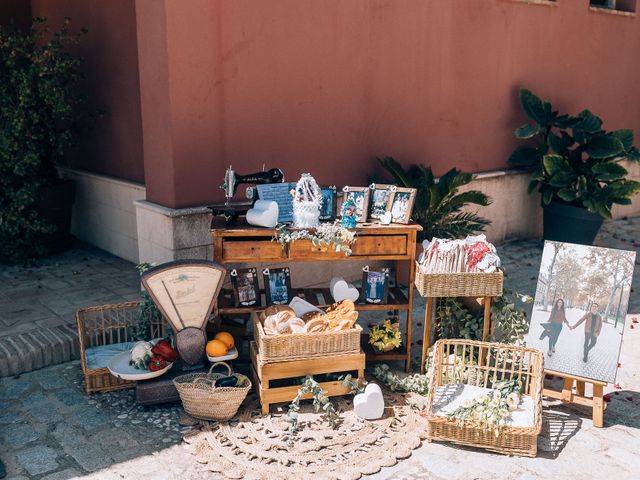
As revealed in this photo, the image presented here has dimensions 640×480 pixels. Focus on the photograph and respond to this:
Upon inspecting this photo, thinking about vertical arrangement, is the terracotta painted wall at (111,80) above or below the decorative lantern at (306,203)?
above

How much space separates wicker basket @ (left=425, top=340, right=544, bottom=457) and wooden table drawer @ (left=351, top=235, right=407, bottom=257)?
0.91m

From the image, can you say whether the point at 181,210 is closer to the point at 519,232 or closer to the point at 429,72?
the point at 429,72

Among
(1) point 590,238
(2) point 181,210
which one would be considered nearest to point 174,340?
(2) point 181,210

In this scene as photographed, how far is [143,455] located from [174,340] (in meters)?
1.00

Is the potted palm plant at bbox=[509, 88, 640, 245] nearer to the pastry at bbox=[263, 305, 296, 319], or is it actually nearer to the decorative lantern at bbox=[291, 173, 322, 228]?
the decorative lantern at bbox=[291, 173, 322, 228]

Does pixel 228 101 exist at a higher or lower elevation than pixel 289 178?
higher

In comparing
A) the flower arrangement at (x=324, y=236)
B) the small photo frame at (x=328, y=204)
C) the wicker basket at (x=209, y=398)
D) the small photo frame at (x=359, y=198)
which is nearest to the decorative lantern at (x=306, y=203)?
the flower arrangement at (x=324, y=236)

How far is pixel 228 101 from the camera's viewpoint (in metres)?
6.38

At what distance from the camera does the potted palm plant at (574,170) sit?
28.2 ft

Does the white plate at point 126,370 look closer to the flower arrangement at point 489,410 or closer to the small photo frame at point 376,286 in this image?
the small photo frame at point 376,286

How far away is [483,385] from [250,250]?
2028 mm

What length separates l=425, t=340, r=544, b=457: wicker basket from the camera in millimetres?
4285

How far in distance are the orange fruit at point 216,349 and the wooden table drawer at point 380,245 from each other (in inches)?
48.5

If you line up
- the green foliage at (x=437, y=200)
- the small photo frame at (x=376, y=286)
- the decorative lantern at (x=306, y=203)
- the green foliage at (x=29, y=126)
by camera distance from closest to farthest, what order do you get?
1. the decorative lantern at (x=306, y=203)
2. the small photo frame at (x=376, y=286)
3. the green foliage at (x=29, y=126)
4. the green foliage at (x=437, y=200)
